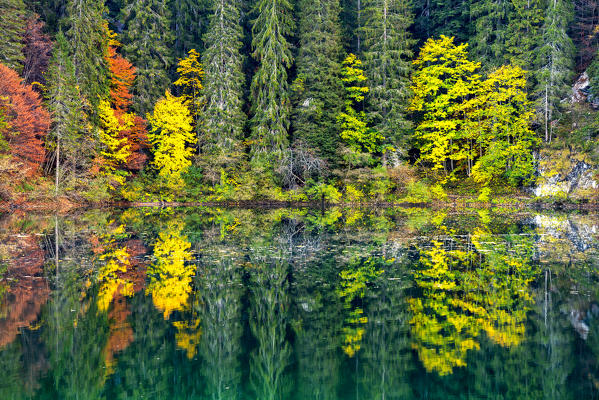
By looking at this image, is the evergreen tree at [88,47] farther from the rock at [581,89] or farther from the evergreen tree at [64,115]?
the rock at [581,89]

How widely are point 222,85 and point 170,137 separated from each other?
5.90 metres

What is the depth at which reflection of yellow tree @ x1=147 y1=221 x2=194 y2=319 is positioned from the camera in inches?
361

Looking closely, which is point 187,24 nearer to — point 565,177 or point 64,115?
point 64,115

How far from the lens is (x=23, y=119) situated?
91.4 feet

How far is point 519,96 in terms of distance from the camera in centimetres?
3381

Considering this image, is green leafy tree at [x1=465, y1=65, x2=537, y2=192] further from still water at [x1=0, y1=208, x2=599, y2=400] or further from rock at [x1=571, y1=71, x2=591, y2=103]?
still water at [x1=0, y1=208, x2=599, y2=400]

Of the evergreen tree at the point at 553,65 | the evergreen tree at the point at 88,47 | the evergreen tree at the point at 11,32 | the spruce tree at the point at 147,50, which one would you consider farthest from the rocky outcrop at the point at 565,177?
the evergreen tree at the point at 11,32

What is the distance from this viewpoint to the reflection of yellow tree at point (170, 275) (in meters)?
9.18

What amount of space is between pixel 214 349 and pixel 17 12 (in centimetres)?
3444

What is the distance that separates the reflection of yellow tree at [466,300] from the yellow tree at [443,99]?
75.9ft

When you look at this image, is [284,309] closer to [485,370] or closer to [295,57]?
[485,370]

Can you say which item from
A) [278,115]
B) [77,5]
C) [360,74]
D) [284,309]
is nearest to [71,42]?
[77,5]

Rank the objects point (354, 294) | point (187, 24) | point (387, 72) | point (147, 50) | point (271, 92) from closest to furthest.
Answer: point (354, 294) < point (271, 92) < point (387, 72) < point (147, 50) < point (187, 24)

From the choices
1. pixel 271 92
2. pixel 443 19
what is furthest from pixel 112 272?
pixel 443 19
